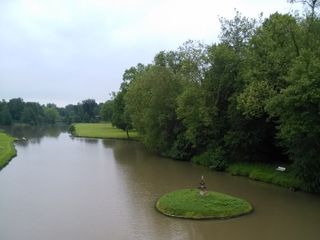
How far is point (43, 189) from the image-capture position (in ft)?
121

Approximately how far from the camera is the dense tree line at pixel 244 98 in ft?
106

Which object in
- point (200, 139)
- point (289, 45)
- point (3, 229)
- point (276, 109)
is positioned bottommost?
point (3, 229)

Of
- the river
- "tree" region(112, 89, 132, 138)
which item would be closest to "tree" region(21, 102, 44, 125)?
"tree" region(112, 89, 132, 138)

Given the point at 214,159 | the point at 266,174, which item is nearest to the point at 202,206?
the point at 266,174

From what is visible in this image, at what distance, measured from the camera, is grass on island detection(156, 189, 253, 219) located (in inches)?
1057

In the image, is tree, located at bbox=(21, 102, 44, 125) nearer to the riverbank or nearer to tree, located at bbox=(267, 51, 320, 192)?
the riverbank

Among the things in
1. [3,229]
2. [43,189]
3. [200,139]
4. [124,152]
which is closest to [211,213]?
[3,229]

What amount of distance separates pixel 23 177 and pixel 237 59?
2646cm

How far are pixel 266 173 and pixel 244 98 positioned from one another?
7.43 m

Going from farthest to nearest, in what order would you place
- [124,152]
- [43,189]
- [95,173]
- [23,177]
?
[124,152], [95,173], [23,177], [43,189]

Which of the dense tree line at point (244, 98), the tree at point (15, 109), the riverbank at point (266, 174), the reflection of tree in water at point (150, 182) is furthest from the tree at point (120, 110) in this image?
the tree at point (15, 109)

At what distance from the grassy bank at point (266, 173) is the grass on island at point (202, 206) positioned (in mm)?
7918

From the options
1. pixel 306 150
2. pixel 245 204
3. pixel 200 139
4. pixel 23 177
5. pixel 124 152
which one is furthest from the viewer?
pixel 124 152

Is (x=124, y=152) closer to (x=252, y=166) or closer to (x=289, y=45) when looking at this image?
(x=252, y=166)
